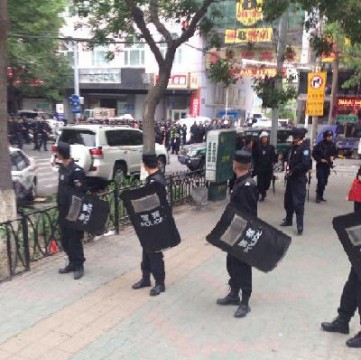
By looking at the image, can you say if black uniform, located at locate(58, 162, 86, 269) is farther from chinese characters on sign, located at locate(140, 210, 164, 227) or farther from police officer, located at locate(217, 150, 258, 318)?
police officer, located at locate(217, 150, 258, 318)

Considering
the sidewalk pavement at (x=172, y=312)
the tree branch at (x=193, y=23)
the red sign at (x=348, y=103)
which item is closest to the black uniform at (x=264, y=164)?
the tree branch at (x=193, y=23)

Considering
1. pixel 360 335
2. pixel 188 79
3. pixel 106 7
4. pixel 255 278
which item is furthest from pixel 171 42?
pixel 188 79

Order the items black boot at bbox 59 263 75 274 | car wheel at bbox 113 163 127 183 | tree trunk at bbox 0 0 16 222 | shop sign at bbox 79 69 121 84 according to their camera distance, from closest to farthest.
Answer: black boot at bbox 59 263 75 274 → tree trunk at bbox 0 0 16 222 → car wheel at bbox 113 163 127 183 → shop sign at bbox 79 69 121 84

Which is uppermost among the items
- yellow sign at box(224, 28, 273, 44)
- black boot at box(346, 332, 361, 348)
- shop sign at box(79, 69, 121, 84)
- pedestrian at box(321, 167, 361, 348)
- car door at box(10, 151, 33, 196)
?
→ shop sign at box(79, 69, 121, 84)

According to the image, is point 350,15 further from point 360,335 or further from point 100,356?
point 100,356

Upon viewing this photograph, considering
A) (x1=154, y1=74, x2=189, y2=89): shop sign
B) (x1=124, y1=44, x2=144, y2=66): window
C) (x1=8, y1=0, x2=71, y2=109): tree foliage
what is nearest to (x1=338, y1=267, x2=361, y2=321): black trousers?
(x1=8, y1=0, x2=71, y2=109): tree foliage

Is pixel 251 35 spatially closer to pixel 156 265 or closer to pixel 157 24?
pixel 157 24

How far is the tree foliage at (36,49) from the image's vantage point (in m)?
15.7

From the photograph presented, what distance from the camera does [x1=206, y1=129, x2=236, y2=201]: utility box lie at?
10297 millimetres

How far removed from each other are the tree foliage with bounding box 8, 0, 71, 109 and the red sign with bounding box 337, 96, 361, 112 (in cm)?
1551

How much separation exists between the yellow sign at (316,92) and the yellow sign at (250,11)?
2926mm

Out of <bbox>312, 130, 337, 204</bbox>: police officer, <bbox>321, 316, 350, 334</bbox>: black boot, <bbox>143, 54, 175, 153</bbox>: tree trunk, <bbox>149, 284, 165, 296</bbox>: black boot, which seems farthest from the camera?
<bbox>312, 130, 337, 204</bbox>: police officer

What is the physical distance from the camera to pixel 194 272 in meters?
6.11

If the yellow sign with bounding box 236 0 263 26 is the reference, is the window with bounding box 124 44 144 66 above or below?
above
